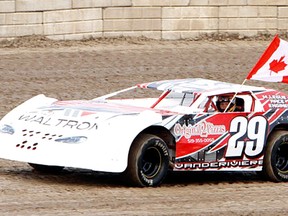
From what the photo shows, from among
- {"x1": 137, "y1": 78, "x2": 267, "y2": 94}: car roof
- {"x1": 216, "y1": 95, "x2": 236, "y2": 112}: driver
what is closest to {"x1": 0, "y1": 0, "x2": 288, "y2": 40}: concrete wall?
{"x1": 137, "y1": 78, "x2": 267, "y2": 94}: car roof

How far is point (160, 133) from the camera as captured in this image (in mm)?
11945

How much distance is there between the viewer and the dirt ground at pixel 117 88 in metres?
10.6

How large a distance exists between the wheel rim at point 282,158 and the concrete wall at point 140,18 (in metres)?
7.83

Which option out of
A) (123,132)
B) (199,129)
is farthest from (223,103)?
(123,132)

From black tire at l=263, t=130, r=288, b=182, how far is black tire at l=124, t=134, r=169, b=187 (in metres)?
1.48

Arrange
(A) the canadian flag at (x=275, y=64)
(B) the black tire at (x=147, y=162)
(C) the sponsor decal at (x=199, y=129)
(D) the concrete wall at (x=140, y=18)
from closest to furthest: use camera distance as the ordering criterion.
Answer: (B) the black tire at (x=147, y=162) < (C) the sponsor decal at (x=199, y=129) < (A) the canadian flag at (x=275, y=64) < (D) the concrete wall at (x=140, y=18)

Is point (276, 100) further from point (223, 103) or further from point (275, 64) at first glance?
point (223, 103)

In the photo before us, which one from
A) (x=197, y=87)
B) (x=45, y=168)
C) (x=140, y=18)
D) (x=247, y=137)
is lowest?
(x=45, y=168)

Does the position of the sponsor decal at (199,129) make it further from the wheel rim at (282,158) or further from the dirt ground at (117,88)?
the wheel rim at (282,158)

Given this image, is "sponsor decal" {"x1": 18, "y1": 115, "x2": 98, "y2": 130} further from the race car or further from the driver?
the driver

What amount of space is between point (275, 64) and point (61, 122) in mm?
2947

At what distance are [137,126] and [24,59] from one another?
8267 mm

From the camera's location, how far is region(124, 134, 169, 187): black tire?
1157cm

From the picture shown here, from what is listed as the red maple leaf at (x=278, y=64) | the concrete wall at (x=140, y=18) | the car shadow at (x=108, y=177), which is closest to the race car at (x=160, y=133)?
the car shadow at (x=108, y=177)
